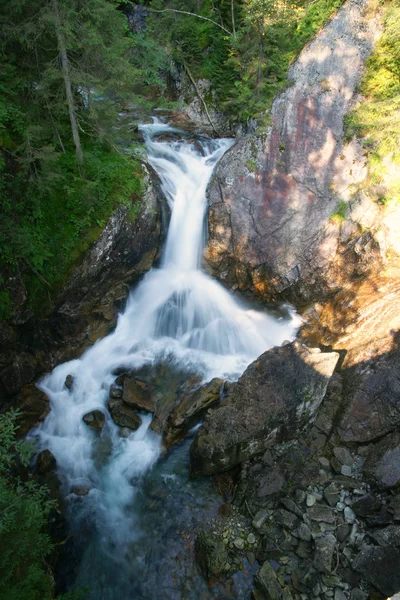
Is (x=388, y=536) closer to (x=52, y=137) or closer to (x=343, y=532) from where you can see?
(x=343, y=532)

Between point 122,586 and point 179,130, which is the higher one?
point 179,130

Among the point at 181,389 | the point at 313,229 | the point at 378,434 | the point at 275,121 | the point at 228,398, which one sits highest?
the point at 275,121

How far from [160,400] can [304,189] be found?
899 centimetres

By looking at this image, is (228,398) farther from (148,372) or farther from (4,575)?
(4,575)

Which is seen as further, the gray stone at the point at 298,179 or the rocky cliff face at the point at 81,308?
the gray stone at the point at 298,179

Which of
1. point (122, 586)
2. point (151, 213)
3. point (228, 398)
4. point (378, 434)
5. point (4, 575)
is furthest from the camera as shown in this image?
point (151, 213)

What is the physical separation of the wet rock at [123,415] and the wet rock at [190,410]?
0.96 m

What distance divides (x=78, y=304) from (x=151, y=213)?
13.1 ft

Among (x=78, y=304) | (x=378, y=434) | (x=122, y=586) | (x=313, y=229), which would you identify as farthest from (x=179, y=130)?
(x=122, y=586)

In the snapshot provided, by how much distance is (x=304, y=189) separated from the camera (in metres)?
12.8

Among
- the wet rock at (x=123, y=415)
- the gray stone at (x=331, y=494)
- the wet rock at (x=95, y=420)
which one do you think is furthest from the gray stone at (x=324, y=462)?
the wet rock at (x=95, y=420)

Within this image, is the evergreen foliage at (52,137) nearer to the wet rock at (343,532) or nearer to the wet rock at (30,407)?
the wet rock at (30,407)

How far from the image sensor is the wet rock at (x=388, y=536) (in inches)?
254

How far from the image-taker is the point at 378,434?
835cm
